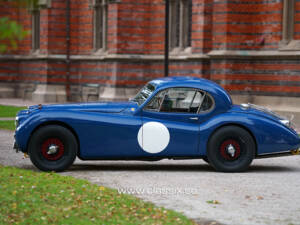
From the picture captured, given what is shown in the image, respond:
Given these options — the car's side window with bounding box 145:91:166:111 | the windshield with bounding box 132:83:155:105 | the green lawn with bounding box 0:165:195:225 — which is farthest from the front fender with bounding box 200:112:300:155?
the green lawn with bounding box 0:165:195:225

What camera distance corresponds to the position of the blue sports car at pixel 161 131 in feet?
31.3

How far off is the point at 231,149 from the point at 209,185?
1.32m

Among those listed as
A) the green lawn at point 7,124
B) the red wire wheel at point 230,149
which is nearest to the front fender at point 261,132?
the red wire wheel at point 230,149

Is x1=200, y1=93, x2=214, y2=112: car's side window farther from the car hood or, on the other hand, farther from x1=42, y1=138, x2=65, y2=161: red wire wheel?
x1=42, y1=138, x2=65, y2=161: red wire wheel

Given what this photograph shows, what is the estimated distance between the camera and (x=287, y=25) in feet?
63.4

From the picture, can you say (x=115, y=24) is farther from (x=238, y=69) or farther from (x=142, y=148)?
(x=142, y=148)

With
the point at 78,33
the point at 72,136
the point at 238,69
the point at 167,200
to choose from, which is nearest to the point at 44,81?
the point at 78,33

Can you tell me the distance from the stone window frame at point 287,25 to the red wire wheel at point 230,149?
994 cm

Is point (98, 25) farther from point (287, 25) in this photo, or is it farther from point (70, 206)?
point (70, 206)

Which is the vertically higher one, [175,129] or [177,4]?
[177,4]

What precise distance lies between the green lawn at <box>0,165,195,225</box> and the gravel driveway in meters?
0.39

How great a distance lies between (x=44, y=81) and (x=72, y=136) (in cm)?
2145

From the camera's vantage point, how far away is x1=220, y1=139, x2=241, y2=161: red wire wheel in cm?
970

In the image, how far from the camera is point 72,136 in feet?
31.2
